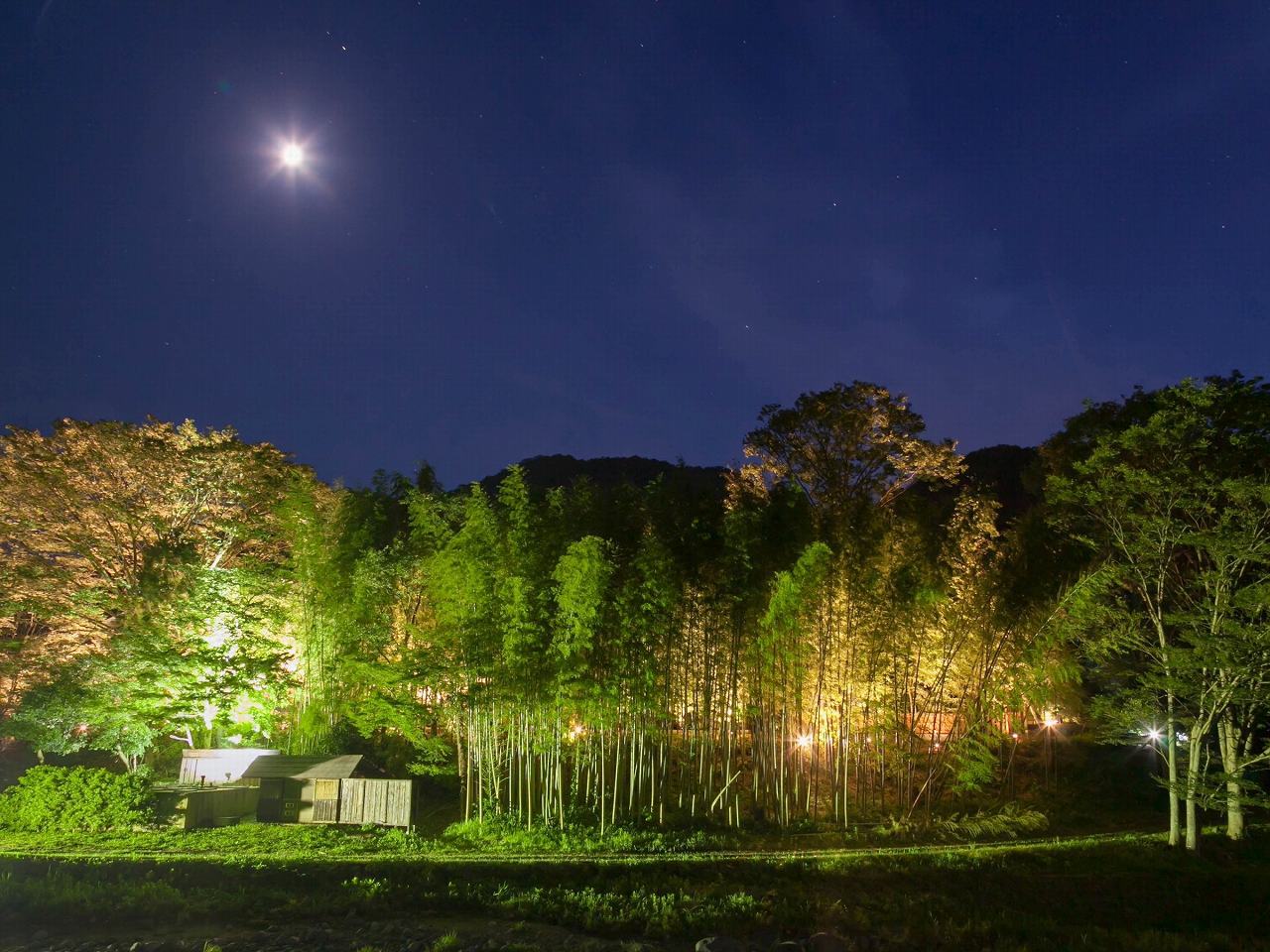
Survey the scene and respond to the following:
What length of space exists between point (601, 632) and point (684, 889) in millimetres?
5138

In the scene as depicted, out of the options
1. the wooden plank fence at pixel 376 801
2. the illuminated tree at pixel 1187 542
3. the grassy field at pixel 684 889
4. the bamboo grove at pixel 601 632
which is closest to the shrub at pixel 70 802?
the grassy field at pixel 684 889

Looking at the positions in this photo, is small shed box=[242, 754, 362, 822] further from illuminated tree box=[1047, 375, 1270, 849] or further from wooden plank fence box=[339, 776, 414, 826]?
illuminated tree box=[1047, 375, 1270, 849]

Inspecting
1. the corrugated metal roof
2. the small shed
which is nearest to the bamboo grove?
the corrugated metal roof

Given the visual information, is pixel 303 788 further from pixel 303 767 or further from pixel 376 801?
pixel 376 801

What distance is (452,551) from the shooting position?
12984 millimetres

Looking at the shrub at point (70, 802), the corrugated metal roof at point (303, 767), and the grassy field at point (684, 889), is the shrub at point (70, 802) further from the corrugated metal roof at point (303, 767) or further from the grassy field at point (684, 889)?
the corrugated metal roof at point (303, 767)

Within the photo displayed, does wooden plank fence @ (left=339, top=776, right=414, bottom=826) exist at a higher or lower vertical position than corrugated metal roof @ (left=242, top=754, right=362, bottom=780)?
lower

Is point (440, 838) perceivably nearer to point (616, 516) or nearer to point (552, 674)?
point (552, 674)

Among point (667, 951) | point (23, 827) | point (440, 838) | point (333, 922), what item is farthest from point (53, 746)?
point (667, 951)

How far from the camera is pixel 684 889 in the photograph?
8.55 meters

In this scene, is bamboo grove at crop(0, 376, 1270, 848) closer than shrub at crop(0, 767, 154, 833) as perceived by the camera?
No

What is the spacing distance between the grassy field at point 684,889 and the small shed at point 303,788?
142cm

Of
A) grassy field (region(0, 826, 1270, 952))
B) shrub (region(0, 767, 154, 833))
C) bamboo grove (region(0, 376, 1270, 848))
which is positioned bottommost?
grassy field (region(0, 826, 1270, 952))

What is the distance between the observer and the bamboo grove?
12461 millimetres
